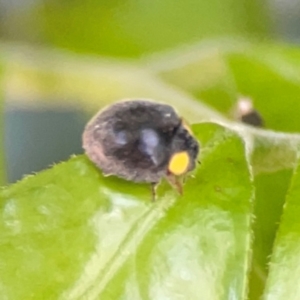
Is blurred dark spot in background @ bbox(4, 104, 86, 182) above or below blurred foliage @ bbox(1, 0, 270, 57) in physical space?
below

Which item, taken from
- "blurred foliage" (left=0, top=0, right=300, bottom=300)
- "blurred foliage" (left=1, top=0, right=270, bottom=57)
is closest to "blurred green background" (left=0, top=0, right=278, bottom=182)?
"blurred foliage" (left=1, top=0, right=270, bottom=57)

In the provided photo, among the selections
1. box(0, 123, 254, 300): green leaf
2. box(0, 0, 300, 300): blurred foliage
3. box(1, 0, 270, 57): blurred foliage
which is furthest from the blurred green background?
box(0, 123, 254, 300): green leaf

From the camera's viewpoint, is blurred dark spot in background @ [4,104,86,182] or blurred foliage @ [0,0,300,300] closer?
blurred foliage @ [0,0,300,300]

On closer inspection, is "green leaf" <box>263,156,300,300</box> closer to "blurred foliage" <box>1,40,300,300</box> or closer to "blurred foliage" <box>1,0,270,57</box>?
"blurred foliage" <box>1,40,300,300</box>

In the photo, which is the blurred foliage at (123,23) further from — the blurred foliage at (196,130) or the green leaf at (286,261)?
the green leaf at (286,261)

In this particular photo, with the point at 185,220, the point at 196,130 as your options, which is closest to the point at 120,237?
the point at 185,220

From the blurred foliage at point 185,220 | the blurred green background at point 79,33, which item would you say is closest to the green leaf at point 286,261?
the blurred foliage at point 185,220

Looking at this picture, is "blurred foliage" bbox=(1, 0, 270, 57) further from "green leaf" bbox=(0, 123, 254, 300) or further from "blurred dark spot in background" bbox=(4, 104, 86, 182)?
"green leaf" bbox=(0, 123, 254, 300)
